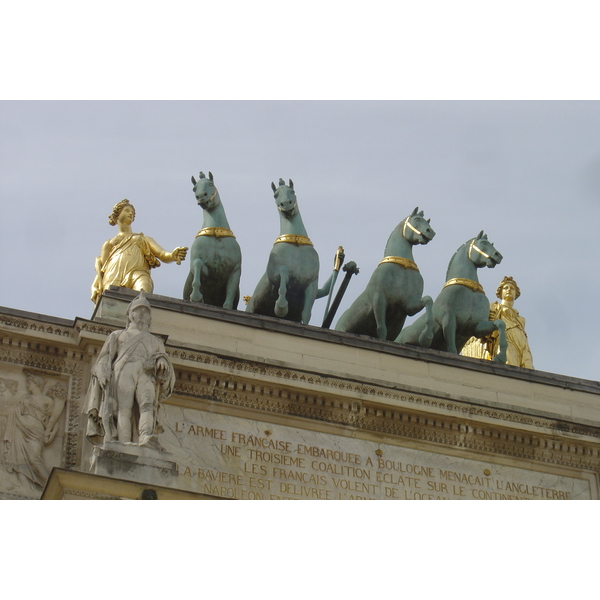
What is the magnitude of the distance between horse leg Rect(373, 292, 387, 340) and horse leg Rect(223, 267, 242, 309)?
2.01 m

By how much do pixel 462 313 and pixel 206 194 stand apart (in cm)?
413

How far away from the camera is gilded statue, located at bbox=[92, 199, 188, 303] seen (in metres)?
28.1

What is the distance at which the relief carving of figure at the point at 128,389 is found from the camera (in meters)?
21.7

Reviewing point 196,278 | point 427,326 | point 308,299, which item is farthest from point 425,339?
point 196,278

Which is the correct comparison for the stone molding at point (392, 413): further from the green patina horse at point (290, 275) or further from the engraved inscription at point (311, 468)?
the green patina horse at point (290, 275)

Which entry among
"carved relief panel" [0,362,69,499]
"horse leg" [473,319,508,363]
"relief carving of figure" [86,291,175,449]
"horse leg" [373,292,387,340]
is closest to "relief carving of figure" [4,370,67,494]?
"carved relief panel" [0,362,69,499]

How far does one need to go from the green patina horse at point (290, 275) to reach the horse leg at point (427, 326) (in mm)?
1592

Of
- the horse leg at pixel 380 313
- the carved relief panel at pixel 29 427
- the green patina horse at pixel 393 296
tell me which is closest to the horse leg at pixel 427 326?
the green patina horse at pixel 393 296

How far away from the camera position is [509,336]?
102 ft

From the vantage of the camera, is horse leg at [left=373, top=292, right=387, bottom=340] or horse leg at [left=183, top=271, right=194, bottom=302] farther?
horse leg at [left=373, top=292, right=387, bottom=340]

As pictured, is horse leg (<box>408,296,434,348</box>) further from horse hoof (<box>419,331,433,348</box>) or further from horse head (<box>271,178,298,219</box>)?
horse head (<box>271,178,298,219</box>)

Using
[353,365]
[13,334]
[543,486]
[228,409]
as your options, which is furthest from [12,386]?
[543,486]

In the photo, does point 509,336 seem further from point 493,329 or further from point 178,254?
point 178,254

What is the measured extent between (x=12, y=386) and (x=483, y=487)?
631cm
